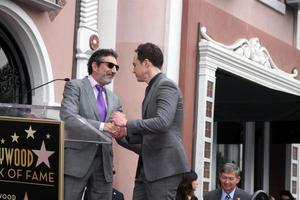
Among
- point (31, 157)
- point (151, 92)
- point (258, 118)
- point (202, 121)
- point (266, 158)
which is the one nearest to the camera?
point (31, 157)

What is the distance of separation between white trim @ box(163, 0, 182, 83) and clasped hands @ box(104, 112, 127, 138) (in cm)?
502

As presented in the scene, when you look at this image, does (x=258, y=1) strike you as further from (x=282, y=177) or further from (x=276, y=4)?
(x=282, y=177)

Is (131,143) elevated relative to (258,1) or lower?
lower

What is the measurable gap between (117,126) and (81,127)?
0.26 m

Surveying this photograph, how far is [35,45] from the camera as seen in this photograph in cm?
892

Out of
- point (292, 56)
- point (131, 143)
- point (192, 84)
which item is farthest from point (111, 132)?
point (292, 56)

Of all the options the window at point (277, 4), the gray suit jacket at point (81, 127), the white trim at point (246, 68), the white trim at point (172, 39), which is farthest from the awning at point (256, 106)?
the gray suit jacket at point (81, 127)

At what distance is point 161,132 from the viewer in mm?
5172

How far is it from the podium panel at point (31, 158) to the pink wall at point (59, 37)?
159 inches

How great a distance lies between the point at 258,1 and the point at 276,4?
715 mm

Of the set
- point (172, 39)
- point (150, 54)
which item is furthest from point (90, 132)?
point (172, 39)

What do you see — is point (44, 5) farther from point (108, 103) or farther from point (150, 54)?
point (150, 54)

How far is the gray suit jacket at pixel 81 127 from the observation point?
5219 millimetres

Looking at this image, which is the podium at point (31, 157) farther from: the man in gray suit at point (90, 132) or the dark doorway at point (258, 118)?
the dark doorway at point (258, 118)
